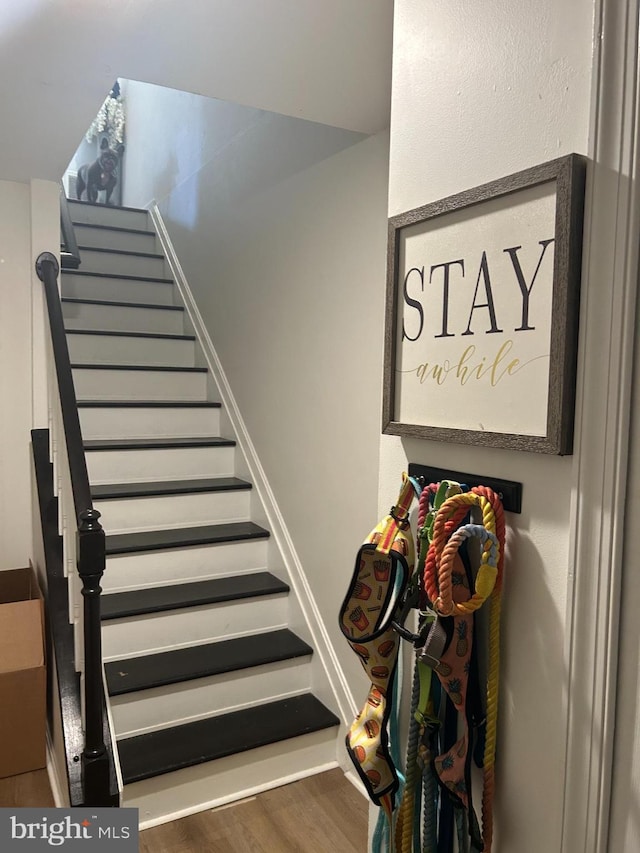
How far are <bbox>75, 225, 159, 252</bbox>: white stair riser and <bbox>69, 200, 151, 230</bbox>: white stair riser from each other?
149mm

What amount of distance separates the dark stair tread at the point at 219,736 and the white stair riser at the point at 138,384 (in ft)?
5.74

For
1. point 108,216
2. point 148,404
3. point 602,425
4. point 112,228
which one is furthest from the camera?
point 108,216

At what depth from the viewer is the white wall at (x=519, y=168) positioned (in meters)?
0.81

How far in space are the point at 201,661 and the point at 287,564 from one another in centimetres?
54

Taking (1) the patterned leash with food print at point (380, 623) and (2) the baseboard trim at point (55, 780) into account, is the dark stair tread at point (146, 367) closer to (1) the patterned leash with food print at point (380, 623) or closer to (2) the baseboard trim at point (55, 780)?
(2) the baseboard trim at point (55, 780)

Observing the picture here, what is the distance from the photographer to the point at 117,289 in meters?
3.92

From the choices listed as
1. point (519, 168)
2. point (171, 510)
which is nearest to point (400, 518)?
point (519, 168)

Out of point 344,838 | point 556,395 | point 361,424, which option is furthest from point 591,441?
point 344,838

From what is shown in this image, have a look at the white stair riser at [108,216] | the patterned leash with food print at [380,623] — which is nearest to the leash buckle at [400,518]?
the patterned leash with food print at [380,623]

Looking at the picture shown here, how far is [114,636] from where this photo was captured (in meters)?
2.31

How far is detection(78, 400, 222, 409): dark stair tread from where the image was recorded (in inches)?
121

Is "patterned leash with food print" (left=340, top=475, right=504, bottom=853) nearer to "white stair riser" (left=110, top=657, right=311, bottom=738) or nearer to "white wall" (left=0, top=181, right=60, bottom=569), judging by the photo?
"white stair riser" (left=110, top=657, right=311, bottom=738)

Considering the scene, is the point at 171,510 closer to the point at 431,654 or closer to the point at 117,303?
the point at 117,303

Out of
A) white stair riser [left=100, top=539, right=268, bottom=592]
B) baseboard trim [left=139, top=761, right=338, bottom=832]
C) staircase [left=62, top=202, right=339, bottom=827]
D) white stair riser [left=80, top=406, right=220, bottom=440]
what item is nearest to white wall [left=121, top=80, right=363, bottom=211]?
staircase [left=62, top=202, right=339, bottom=827]
